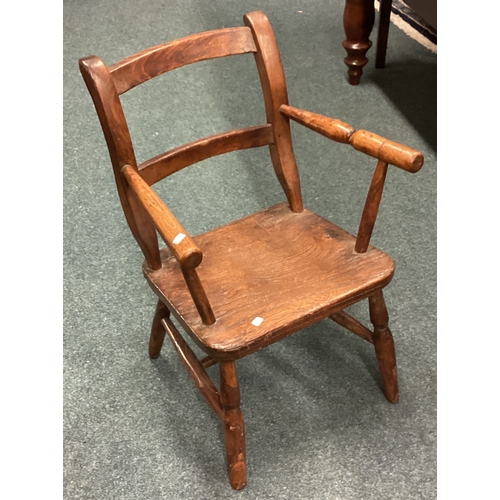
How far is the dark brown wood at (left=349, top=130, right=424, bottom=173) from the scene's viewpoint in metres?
0.91

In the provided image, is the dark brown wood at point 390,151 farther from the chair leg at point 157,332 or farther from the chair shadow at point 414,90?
the chair shadow at point 414,90

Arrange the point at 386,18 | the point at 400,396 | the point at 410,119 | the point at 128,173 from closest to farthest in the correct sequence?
the point at 128,173, the point at 400,396, the point at 410,119, the point at 386,18

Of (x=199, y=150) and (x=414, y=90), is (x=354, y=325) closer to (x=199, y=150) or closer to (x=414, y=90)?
(x=199, y=150)

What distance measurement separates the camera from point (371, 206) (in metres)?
1.02

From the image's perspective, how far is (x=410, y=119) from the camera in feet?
7.01

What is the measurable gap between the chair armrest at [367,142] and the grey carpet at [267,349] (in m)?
0.57

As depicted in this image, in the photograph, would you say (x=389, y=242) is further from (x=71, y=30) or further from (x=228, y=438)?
(x=71, y=30)

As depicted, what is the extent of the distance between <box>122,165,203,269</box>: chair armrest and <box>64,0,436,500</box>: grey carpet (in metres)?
0.57

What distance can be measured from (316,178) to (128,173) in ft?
3.33

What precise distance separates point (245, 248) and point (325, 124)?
0.28 metres

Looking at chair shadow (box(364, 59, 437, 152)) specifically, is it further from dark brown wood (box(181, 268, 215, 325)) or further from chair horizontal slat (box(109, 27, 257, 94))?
dark brown wood (box(181, 268, 215, 325))

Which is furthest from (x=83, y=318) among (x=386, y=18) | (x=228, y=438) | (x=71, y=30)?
(x=71, y=30)

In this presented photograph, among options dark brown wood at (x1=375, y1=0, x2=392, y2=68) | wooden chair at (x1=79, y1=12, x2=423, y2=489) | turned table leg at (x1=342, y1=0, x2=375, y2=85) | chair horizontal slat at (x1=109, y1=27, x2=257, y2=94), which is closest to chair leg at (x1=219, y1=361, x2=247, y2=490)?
wooden chair at (x1=79, y1=12, x2=423, y2=489)

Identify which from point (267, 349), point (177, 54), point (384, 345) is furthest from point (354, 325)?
point (177, 54)
